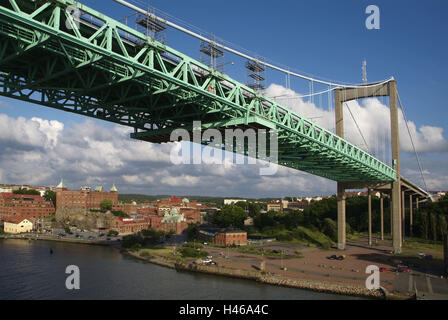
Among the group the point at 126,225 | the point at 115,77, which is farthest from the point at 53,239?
the point at 115,77

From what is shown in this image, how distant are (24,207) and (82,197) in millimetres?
14868

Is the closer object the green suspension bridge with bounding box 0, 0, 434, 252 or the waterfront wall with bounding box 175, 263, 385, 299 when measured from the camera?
the green suspension bridge with bounding box 0, 0, 434, 252

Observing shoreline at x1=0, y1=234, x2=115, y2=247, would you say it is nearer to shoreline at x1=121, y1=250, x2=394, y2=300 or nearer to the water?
the water

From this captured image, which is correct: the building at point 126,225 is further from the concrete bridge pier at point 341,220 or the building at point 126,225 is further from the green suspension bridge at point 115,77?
the green suspension bridge at point 115,77

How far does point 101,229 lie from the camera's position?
83.1m

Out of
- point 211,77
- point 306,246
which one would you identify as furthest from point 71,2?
point 306,246

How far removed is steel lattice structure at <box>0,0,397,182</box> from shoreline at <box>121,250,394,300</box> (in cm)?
1135

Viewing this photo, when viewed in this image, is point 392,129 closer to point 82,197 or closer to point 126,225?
point 126,225

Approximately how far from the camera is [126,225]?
79500 millimetres

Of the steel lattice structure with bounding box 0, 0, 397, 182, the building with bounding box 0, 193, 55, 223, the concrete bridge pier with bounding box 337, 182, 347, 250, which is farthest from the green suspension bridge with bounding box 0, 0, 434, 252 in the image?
the building with bounding box 0, 193, 55, 223

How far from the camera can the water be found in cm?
2723

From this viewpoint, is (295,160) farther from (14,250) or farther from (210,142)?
(14,250)

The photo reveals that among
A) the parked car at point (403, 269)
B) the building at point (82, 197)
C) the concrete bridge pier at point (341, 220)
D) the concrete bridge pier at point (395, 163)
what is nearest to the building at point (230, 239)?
the concrete bridge pier at point (341, 220)

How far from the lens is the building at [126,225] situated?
78125 millimetres
